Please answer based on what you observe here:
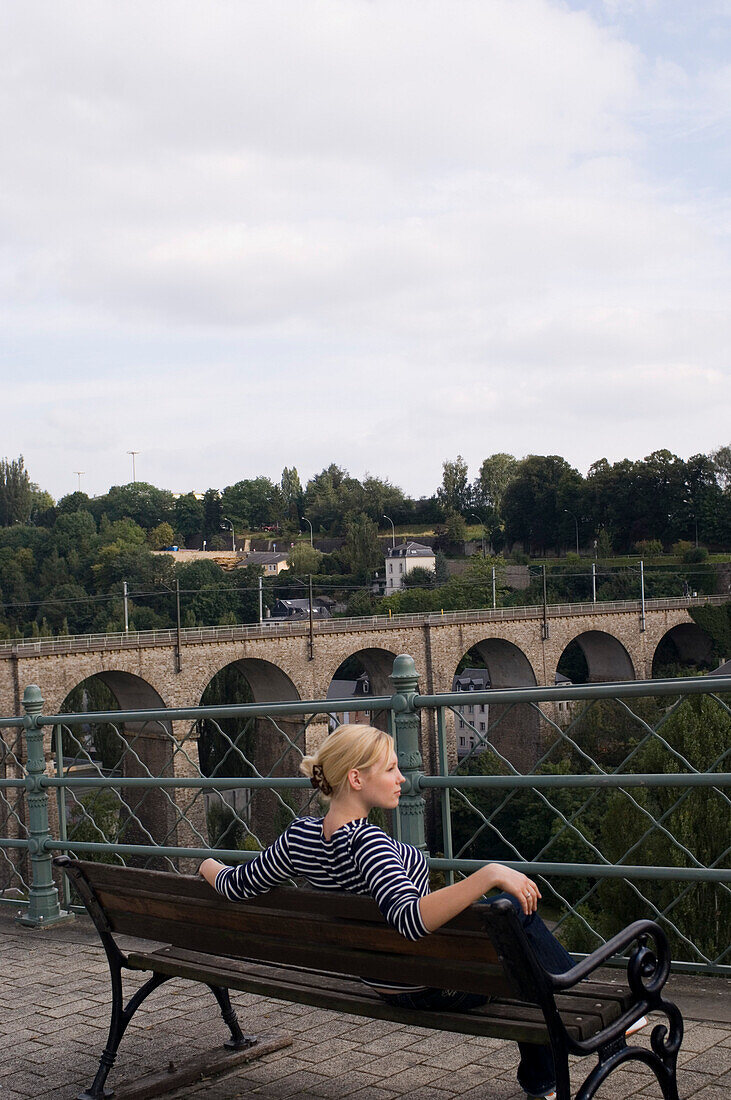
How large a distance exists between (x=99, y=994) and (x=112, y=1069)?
0.74m

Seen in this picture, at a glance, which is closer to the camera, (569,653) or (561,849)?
(561,849)

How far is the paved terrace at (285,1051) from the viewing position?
2896mm

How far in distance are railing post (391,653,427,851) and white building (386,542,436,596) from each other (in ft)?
243

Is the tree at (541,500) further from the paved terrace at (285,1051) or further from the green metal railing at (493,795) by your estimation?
the paved terrace at (285,1051)

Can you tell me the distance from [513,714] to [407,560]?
118 ft

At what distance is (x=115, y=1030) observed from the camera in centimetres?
302

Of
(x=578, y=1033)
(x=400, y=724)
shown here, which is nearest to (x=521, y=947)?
(x=578, y=1033)

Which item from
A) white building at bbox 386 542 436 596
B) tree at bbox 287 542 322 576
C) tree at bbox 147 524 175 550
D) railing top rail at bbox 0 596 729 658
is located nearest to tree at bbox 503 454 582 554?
white building at bbox 386 542 436 596

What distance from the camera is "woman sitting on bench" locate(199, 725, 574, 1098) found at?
2.24 metres

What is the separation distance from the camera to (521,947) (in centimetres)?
204

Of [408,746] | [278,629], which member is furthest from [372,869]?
[278,629]

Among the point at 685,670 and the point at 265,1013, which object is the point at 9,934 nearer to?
the point at 265,1013

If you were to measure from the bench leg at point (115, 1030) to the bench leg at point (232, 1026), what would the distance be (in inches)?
9.3

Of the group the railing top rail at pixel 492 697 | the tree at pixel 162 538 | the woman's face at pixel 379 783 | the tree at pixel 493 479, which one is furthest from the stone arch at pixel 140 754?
the tree at pixel 162 538
